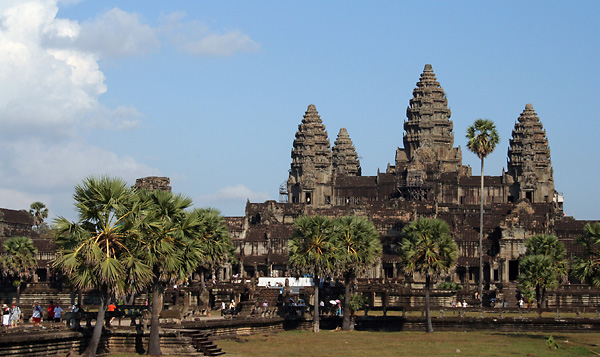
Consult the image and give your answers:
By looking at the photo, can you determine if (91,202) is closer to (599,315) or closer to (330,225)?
(330,225)

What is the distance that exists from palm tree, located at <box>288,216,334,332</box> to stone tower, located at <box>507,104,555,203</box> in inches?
3274

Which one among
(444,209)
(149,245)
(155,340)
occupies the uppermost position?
(444,209)

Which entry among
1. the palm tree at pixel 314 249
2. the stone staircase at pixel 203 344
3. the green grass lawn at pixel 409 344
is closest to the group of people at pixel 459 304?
the green grass lawn at pixel 409 344

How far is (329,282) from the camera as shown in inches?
3602

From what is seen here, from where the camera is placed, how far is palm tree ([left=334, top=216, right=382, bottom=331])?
254ft

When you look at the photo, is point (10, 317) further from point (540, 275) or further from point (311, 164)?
point (311, 164)

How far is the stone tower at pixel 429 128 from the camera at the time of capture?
171500 millimetres

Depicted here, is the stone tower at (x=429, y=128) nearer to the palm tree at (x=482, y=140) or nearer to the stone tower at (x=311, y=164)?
the stone tower at (x=311, y=164)

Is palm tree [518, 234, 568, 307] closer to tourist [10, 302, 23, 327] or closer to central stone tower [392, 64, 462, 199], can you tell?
tourist [10, 302, 23, 327]

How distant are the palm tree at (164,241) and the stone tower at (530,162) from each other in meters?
105

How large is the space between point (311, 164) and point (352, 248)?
94.4 m

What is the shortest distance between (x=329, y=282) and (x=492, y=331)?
19.7 meters

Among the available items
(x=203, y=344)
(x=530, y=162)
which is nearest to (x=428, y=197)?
(x=530, y=162)

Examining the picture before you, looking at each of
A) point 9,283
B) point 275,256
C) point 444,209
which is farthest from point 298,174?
point 9,283
